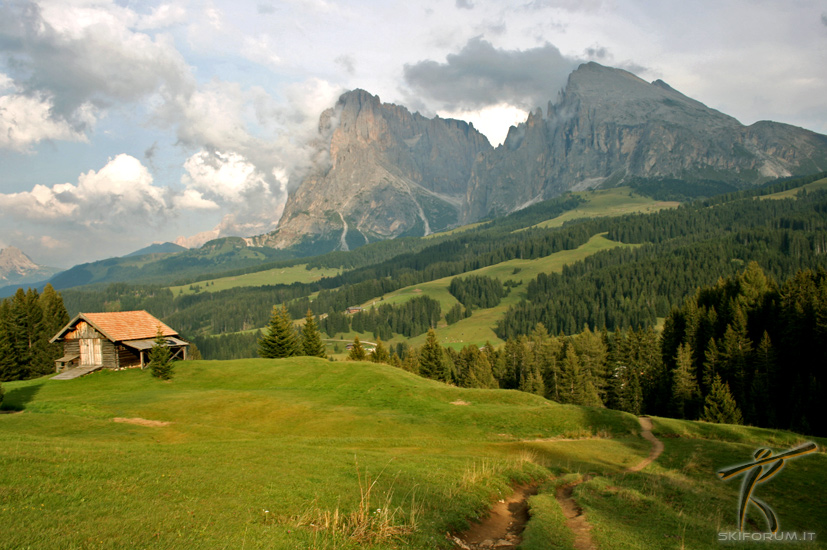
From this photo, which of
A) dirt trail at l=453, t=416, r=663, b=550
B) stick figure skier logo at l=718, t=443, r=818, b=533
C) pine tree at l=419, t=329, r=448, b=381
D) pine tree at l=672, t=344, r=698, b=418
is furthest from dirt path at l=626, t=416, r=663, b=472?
pine tree at l=419, t=329, r=448, b=381

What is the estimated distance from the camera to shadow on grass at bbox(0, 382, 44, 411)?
36531 millimetres

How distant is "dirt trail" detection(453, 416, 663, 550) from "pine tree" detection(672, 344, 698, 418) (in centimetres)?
5608

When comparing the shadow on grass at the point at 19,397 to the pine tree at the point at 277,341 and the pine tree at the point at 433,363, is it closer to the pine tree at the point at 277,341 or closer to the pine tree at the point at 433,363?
the pine tree at the point at 277,341

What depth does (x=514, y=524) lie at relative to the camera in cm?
1614

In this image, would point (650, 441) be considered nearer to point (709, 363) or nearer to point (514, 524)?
point (514, 524)

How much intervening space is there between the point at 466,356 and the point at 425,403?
62960mm

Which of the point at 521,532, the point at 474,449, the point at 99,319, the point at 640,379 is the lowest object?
the point at 640,379

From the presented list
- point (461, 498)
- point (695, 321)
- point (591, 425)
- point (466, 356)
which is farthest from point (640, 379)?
point (461, 498)

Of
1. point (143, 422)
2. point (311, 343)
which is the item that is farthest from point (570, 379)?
point (143, 422)

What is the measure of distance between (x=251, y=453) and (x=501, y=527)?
1225 centimetres

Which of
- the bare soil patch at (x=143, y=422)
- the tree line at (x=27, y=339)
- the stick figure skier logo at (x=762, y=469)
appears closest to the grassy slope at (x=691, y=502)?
the stick figure skier logo at (x=762, y=469)

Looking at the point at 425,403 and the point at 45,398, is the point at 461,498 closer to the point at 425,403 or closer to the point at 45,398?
the point at 425,403

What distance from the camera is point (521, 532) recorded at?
49.1 ft

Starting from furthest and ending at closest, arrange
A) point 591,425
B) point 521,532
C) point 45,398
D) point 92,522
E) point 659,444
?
point 45,398 < point 591,425 < point 659,444 < point 521,532 < point 92,522
